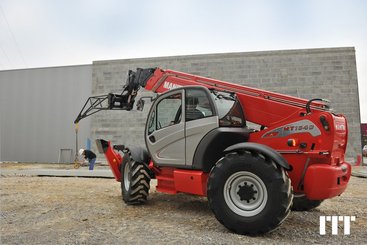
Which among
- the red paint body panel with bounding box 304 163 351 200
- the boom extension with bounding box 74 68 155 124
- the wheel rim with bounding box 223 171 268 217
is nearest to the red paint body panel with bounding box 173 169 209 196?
the wheel rim with bounding box 223 171 268 217

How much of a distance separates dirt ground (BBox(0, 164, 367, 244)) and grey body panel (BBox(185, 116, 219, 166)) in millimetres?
1138

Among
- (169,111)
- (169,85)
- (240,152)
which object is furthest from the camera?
(169,85)

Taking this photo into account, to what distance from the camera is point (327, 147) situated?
480 centimetres

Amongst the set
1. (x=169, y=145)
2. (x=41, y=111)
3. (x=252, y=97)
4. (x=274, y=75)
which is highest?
(x=274, y=75)

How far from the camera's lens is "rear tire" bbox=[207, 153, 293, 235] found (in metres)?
4.45

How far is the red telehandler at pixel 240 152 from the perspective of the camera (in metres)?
4.66

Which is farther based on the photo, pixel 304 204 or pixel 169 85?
pixel 169 85

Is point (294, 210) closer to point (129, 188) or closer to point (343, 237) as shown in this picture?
point (343, 237)

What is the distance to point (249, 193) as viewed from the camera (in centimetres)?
478

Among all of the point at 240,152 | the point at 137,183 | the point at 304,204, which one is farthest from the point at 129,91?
the point at 304,204

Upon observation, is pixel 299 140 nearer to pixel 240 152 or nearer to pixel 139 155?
pixel 240 152

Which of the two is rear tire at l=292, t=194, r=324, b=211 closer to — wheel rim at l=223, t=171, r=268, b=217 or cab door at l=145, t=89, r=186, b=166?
wheel rim at l=223, t=171, r=268, b=217

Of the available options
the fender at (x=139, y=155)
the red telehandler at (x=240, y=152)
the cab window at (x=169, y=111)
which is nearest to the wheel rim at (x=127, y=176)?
the red telehandler at (x=240, y=152)

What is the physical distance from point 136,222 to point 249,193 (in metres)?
1.95
